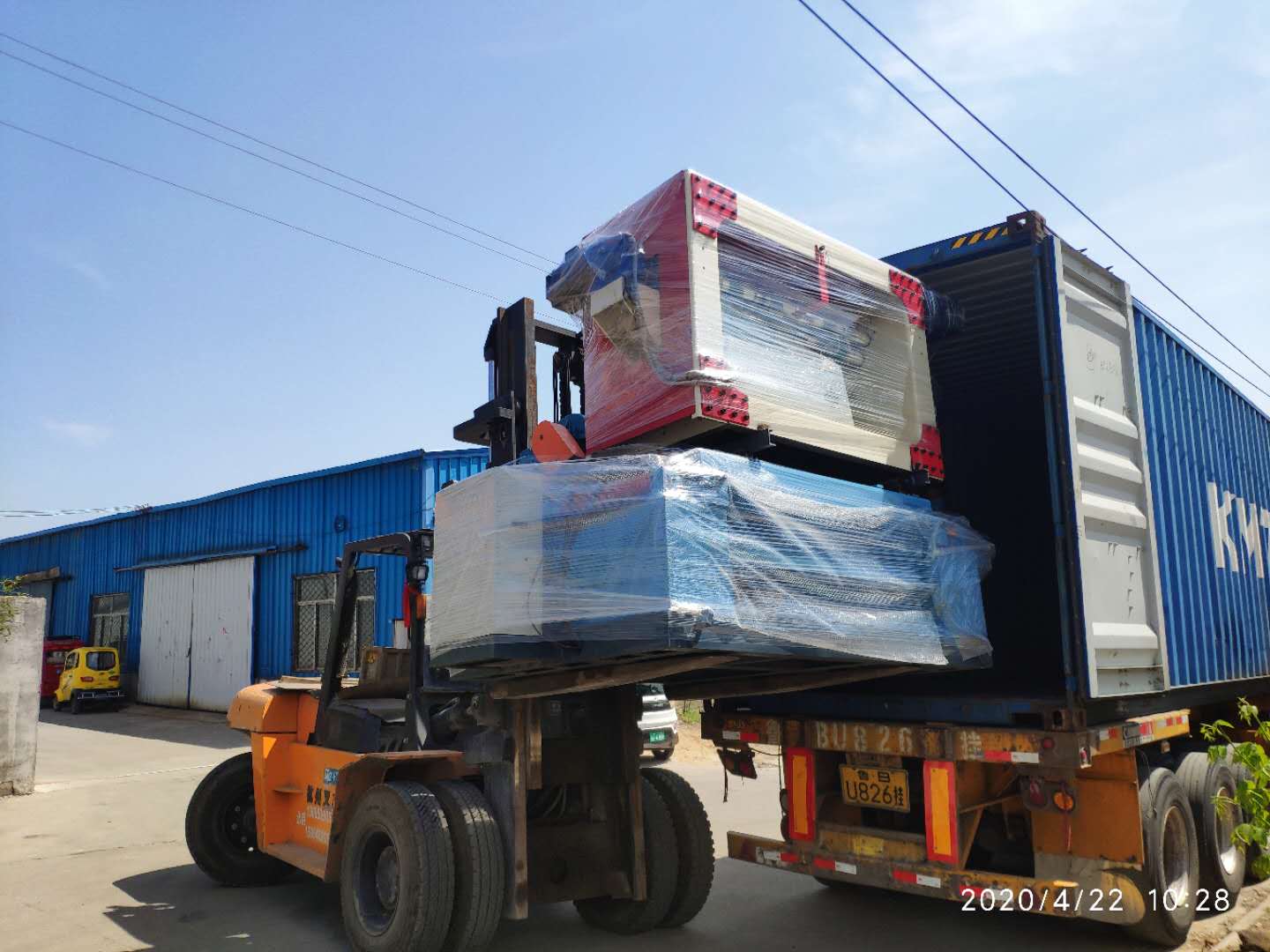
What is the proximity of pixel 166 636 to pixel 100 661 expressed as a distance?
1.63 meters

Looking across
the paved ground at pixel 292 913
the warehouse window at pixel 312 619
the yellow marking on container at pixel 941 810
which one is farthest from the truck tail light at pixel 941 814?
the warehouse window at pixel 312 619

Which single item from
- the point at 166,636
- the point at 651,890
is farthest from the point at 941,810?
the point at 166,636

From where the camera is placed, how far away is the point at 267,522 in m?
17.8

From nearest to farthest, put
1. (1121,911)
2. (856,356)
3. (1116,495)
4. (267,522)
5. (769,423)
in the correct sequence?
(769,423) < (1121,911) < (856,356) < (1116,495) < (267,522)

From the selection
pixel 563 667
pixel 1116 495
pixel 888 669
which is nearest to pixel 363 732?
pixel 563 667

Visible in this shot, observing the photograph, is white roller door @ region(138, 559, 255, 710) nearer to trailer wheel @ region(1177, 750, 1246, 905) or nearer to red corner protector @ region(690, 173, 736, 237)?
trailer wheel @ region(1177, 750, 1246, 905)

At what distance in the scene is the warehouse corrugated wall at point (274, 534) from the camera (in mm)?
14711

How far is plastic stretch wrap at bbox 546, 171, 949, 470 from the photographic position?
12.9 ft

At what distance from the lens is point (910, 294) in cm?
500

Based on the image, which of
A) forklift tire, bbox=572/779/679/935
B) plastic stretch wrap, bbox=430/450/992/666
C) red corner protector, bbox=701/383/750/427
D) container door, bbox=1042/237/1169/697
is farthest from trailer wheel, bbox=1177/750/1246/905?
red corner protector, bbox=701/383/750/427

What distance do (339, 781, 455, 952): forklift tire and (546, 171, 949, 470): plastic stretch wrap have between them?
190 centimetres

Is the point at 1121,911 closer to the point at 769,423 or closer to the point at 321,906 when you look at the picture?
the point at 769,423

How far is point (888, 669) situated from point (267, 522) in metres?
15.3

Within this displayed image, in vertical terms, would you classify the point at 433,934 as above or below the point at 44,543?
below
